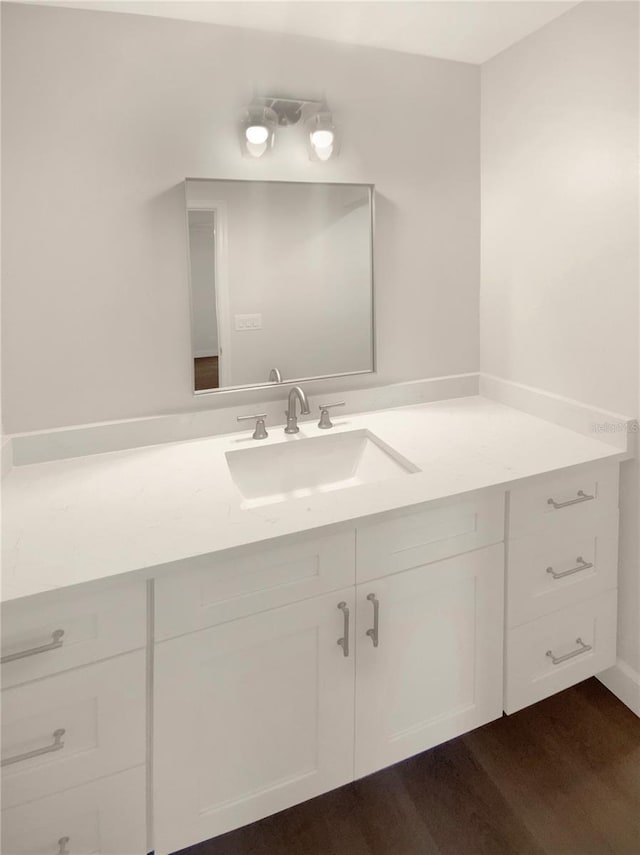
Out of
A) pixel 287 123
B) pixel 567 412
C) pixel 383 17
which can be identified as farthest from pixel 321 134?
pixel 567 412

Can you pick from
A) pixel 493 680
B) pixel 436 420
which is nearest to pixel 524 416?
pixel 436 420

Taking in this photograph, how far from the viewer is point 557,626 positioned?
1678mm

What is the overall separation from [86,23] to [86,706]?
1748mm

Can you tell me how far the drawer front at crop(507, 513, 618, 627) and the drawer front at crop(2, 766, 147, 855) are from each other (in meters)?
1.03

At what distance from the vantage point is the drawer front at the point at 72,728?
3.60ft

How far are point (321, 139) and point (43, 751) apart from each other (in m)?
1.82

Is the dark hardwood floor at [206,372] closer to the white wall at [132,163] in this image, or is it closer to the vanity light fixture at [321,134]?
the white wall at [132,163]

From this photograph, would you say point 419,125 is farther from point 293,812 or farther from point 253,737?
point 293,812

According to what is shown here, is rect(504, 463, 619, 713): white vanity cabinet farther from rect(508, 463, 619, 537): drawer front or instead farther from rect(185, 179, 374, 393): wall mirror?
rect(185, 179, 374, 393): wall mirror

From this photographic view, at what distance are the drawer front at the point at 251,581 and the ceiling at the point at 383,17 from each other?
1511mm

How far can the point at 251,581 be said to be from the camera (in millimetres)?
1245

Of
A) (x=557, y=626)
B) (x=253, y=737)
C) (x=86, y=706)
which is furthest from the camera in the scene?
(x=557, y=626)

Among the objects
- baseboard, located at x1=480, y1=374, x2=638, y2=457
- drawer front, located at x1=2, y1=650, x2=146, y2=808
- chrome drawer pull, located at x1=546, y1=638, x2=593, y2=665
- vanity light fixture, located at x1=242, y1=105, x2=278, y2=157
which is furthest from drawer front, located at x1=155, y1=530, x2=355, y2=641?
vanity light fixture, located at x1=242, y1=105, x2=278, y2=157

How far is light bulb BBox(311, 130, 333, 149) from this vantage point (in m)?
1.85
